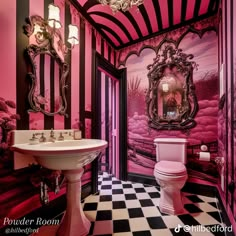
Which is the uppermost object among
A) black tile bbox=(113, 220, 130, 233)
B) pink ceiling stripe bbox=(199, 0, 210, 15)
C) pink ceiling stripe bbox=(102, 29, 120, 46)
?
pink ceiling stripe bbox=(199, 0, 210, 15)

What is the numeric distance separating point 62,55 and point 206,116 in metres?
1.99

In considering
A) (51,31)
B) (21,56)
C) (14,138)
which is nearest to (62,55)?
(51,31)

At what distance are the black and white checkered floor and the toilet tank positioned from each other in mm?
523

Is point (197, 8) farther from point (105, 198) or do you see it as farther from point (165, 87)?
point (105, 198)

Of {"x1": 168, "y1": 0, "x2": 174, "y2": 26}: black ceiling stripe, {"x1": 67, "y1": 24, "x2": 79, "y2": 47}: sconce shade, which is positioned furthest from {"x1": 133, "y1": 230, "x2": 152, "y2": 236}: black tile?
{"x1": 168, "y1": 0, "x2": 174, "y2": 26}: black ceiling stripe

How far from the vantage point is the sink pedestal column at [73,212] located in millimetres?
1248

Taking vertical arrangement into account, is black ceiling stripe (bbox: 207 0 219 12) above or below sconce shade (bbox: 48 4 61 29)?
above

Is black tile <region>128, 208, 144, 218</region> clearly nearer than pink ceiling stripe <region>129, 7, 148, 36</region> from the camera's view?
Result: Yes

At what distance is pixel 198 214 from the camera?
5.21ft

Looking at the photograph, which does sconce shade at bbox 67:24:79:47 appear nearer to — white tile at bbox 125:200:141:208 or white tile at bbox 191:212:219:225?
white tile at bbox 125:200:141:208

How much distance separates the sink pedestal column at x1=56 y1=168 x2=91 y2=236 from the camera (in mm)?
1248

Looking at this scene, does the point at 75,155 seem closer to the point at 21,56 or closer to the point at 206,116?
the point at 21,56

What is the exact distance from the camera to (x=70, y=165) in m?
A: 1.03

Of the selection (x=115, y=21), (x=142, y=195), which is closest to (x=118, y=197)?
(x=142, y=195)
